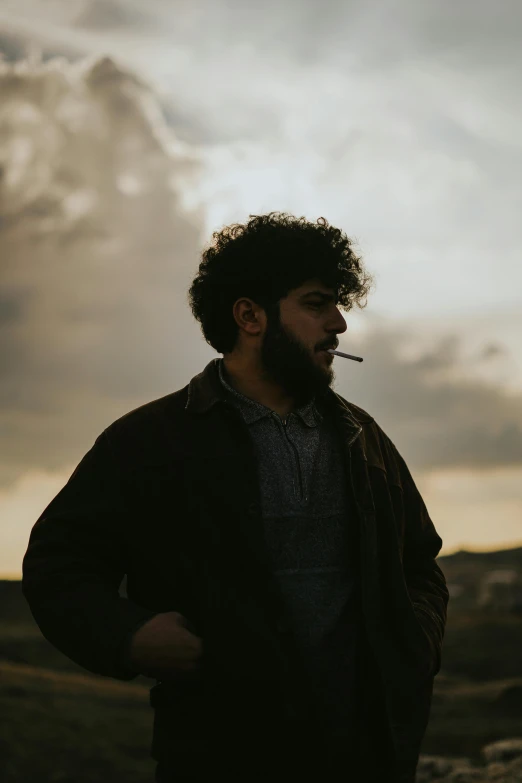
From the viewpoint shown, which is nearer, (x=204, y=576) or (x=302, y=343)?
(x=204, y=576)

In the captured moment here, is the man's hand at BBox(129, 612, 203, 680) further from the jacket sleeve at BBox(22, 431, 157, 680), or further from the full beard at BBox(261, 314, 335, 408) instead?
the full beard at BBox(261, 314, 335, 408)

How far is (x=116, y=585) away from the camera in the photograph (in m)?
2.89

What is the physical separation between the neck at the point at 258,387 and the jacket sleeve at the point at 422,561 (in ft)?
1.96

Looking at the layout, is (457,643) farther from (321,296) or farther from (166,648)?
(166,648)

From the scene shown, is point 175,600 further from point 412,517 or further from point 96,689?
point 96,689

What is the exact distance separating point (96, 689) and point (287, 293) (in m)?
6.78

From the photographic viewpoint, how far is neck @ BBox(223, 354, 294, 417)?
3.18m

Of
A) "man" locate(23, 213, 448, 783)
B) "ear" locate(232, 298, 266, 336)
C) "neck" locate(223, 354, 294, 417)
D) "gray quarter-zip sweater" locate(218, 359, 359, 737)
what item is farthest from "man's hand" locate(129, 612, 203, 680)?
"ear" locate(232, 298, 266, 336)

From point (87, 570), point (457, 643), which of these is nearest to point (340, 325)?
point (87, 570)

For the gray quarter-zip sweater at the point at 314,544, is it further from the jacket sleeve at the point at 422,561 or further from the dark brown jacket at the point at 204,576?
the jacket sleeve at the point at 422,561

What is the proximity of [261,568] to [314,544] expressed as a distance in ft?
0.79

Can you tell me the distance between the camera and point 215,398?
3.08 metres

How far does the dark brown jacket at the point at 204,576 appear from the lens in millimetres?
2670

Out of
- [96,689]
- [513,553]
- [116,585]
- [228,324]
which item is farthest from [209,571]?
[513,553]
